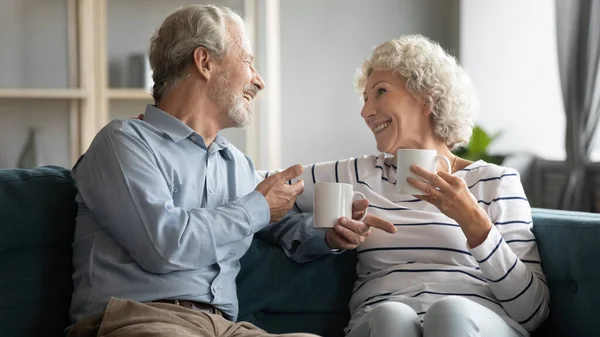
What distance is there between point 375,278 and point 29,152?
2407mm

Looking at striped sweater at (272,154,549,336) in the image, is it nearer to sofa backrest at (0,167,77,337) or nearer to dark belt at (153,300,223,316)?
dark belt at (153,300,223,316)

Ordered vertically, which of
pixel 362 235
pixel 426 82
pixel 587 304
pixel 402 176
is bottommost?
pixel 587 304

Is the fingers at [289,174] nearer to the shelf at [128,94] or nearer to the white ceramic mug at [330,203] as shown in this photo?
the white ceramic mug at [330,203]

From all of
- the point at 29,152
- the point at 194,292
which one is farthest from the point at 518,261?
the point at 29,152

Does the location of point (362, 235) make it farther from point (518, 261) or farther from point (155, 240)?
point (155, 240)

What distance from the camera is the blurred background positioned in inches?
156

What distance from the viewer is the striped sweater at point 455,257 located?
1.98m

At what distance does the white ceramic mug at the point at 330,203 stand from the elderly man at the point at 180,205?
0.17ft

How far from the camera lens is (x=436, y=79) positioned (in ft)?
7.64

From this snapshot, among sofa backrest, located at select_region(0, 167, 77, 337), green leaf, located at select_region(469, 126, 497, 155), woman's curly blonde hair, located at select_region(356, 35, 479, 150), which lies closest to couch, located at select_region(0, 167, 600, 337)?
sofa backrest, located at select_region(0, 167, 77, 337)

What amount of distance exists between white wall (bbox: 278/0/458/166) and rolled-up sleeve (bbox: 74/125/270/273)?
2999 millimetres

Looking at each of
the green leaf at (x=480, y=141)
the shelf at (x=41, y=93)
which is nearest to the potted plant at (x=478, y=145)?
the green leaf at (x=480, y=141)

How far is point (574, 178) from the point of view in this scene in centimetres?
415

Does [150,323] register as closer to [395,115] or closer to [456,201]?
[456,201]
